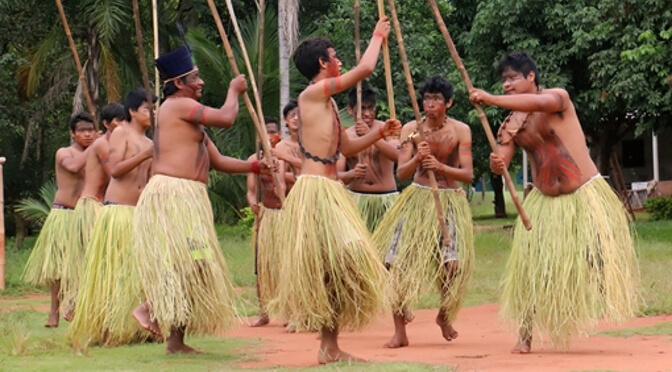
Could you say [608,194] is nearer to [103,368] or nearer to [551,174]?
[551,174]

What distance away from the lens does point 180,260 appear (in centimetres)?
611

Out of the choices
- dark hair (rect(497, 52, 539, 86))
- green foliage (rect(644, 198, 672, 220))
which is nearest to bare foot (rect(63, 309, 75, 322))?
dark hair (rect(497, 52, 539, 86))

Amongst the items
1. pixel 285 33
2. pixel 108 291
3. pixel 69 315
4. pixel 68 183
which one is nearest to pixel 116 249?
pixel 108 291

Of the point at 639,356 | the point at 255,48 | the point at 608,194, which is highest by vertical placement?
the point at 255,48

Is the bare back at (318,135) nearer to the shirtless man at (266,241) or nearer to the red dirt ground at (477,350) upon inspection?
the red dirt ground at (477,350)

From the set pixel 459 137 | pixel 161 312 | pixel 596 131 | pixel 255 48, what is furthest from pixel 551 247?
pixel 596 131

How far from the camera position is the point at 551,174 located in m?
6.46

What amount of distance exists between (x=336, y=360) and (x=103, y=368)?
3.87 feet

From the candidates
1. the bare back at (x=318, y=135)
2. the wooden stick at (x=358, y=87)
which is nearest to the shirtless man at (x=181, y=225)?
the bare back at (x=318, y=135)

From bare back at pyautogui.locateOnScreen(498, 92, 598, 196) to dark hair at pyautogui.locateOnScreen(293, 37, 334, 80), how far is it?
124 cm

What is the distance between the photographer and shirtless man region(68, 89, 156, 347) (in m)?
6.79

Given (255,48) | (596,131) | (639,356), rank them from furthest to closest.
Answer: (596,131) → (255,48) → (639,356)

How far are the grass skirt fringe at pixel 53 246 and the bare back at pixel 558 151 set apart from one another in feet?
11.9

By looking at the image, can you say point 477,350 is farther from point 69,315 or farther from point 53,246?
point 53,246
